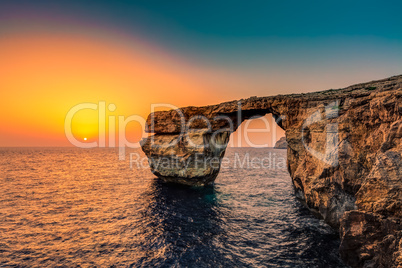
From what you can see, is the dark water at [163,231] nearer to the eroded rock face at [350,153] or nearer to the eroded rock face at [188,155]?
the eroded rock face at [350,153]

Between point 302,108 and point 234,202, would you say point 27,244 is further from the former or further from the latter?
point 302,108

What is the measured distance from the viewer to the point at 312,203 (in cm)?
1727

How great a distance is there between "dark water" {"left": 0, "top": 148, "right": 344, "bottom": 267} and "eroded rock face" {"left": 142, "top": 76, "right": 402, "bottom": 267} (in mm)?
3072

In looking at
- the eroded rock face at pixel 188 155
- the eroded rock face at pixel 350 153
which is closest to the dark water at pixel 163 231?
the eroded rock face at pixel 350 153

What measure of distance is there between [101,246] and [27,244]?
20.0ft

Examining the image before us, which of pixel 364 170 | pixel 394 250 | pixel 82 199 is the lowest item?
pixel 82 199

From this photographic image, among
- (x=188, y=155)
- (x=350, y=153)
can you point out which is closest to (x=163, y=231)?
(x=188, y=155)

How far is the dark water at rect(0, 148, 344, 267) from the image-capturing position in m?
13.2

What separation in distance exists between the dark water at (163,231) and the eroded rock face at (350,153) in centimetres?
307

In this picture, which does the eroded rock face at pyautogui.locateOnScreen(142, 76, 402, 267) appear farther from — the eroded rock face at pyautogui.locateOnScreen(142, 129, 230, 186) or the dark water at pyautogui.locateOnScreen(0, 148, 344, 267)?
the dark water at pyautogui.locateOnScreen(0, 148, 344, 267)

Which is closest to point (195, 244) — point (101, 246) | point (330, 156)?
point (101, 246)

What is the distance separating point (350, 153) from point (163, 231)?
1600 cm

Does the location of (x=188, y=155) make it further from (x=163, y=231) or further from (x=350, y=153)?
(x=350, y=153)

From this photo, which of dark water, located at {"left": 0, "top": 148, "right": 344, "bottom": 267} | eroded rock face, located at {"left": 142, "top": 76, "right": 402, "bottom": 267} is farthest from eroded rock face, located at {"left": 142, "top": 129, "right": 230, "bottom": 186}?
dark water, located at {"left": 0, "top": 148, "right": 344, "bottom": 267}
